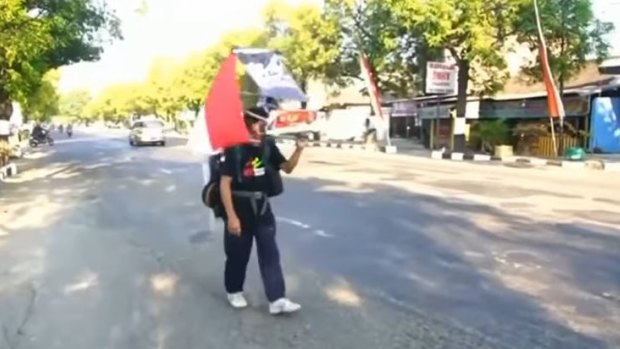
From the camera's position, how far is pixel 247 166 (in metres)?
5.74

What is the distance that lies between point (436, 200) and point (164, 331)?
8763mm

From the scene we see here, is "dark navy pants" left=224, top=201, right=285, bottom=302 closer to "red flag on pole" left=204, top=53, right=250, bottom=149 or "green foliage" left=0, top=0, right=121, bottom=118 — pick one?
"red flag on pole" left=204, top=53, right=250, bottom=149

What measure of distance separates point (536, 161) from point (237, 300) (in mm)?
24474

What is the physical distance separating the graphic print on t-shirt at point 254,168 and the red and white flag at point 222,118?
0.57 feet

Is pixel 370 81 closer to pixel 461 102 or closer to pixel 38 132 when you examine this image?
pixel 461 102

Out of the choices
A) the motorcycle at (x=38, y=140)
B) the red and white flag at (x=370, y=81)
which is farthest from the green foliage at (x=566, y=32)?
the motorcycle at (x=38, y=140)

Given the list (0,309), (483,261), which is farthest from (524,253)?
(0,309)

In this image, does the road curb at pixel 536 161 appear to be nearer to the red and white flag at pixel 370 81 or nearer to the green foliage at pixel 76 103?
the red and white flag at pixel 370 81

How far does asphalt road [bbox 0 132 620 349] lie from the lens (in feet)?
17.5

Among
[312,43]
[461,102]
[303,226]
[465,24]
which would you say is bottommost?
[303,226]

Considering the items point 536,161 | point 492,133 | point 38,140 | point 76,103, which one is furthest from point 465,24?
point 76,103

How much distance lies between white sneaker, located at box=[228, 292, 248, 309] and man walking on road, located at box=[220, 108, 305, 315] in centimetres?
34

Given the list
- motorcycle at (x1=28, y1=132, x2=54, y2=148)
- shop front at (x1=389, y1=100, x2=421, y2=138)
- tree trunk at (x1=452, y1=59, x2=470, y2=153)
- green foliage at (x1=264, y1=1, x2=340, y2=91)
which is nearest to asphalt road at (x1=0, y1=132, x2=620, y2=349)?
tree trunk at (x1=452, y1=59, x2=470, y2=153)

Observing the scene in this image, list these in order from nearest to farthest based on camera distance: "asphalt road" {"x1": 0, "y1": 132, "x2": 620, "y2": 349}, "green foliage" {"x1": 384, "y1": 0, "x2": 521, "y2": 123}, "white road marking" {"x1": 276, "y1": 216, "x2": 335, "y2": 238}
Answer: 1. "asphalt road" {"x1": 0, "y1": 132, "x2": 620, "y2": 349}
2. "white road marking" {"x1": 276, "y1": 216, "x2": 335, "y2": 238}
3. "green foliage" {"x1": 384, "y1": 0, "x2": 521, "y2": 123}
